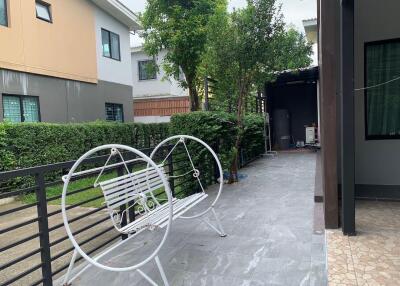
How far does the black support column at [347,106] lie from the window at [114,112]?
1115 centimetres

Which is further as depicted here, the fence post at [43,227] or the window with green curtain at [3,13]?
the window with green curtain at [3,13]

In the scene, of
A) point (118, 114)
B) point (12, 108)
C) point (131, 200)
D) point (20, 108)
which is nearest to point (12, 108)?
point (12, 108)

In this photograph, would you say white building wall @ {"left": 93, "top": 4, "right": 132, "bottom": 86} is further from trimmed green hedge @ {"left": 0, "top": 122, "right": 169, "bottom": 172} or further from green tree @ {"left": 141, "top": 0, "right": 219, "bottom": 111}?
trimmed green hedge @ {"left": 0, "top": 122, "right": 169, "bottom": 172}

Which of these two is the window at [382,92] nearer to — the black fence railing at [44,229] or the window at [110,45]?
the black fence railing at [44,229]

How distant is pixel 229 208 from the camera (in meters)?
5.16

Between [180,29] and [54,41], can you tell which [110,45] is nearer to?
[180,29]

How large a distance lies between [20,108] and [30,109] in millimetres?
412

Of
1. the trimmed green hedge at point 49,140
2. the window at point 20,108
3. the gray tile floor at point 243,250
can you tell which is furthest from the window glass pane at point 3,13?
the gray tile floor at point 243,250

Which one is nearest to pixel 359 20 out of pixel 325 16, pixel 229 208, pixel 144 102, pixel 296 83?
pixel 325 16

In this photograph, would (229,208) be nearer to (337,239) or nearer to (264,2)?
(337,239)

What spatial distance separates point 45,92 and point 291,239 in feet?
28.7

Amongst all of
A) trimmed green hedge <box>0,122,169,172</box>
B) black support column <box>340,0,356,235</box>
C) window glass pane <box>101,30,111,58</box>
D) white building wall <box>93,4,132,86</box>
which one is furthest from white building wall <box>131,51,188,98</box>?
black support column <box>340,0,356,235</box>

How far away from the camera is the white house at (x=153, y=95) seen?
1922 centimetres

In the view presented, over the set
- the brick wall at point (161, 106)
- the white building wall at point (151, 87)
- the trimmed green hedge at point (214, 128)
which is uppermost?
the white building wall at point (151, 87)
